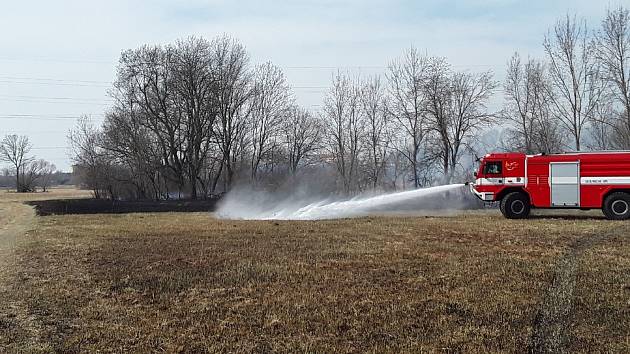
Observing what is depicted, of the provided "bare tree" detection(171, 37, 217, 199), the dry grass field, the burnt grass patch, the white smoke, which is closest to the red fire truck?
the white smoke

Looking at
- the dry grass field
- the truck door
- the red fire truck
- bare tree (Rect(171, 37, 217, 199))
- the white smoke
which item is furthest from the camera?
bare tree (Rect(171, 37, 217, 199))

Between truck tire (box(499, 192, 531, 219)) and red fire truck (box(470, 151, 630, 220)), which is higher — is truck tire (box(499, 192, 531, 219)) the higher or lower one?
the lower one

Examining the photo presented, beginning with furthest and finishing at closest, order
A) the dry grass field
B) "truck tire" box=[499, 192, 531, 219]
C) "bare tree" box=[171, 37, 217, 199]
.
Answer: "bare tree" box=[171, 37, 217, 199], "truck tire" box=[499, 192, 531, 219], the dry grass field

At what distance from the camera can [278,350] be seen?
21.8ft

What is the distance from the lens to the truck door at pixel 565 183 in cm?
2111

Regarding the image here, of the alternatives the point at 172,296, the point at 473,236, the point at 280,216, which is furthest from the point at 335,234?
the point at 280,216

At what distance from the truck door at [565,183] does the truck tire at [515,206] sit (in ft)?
3.45

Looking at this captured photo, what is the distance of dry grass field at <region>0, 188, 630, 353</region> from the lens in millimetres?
6961

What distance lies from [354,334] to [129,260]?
730cm

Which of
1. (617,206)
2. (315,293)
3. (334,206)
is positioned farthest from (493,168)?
(315,293)

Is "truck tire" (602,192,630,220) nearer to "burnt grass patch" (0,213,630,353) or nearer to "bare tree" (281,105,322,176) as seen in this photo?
"burnt grass patch" (0,213,630,353)

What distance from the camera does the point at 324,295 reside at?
358 inches

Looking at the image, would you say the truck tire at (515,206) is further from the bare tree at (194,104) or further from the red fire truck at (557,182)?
the bare tree at (194,104)

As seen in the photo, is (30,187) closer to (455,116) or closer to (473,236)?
(455,116)
